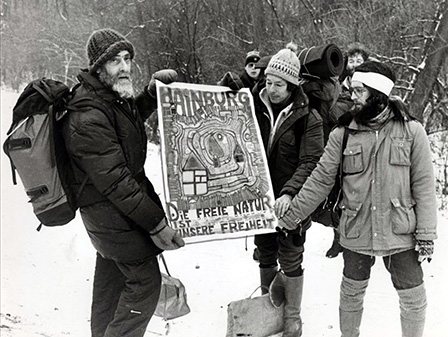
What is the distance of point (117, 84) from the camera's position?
2.76 meters

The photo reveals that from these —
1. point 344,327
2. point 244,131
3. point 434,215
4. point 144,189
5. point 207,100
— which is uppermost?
point 207,100

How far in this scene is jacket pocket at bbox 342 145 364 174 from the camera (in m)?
2.87

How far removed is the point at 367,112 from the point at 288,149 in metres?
Answer: 0.66

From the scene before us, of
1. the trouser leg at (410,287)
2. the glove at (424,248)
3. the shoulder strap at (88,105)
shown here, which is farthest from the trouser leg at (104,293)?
the glove at (424,248)

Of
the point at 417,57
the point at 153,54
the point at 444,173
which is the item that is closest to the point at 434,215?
the point at 444,173

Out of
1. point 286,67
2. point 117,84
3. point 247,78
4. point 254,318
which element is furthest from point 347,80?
point 117,84

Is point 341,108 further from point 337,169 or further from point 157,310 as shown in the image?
point 157,310

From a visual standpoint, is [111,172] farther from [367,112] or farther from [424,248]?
[424,248]

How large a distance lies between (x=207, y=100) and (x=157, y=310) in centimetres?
150

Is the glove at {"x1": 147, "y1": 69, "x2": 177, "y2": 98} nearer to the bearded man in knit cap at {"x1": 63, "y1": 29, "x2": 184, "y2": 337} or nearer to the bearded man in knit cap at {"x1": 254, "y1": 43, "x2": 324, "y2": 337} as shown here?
→ the bearded man in knit cap at {"x1": 63, "y1": 29, "x2": 184, "y2": 337}

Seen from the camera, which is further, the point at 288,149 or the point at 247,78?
the point at 247,78

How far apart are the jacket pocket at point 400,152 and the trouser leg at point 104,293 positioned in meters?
1.78

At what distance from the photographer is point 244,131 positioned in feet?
11.7

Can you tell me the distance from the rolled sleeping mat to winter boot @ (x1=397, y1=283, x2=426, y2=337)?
1.57 m
